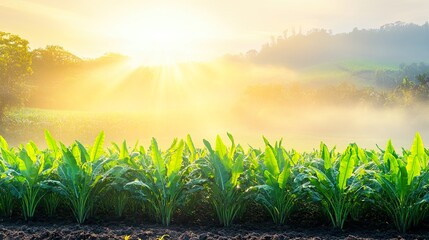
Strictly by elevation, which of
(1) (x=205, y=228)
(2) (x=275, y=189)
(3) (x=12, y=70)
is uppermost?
(3) (x=12, y=70)

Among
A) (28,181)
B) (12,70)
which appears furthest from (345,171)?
(12,70)

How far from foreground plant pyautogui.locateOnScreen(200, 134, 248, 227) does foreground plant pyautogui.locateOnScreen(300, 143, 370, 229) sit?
1.67ft

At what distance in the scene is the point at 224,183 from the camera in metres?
3.59

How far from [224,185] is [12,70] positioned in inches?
1198

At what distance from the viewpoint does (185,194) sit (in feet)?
11.8

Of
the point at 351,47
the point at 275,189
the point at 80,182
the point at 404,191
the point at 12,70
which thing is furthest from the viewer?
the point at 351,47

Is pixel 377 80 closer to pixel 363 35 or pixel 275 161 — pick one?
pixel 363 35

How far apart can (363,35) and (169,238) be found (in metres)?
98.9

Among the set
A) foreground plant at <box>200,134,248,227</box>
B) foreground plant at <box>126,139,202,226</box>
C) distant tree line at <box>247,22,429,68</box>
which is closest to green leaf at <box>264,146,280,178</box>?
foreground plant at <box>200,134,248,227</box>

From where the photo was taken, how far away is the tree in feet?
98.2

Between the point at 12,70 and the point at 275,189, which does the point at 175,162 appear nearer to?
the point at 275,189

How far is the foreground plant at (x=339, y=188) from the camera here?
3.45 meters

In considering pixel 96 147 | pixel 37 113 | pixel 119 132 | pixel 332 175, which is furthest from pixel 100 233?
pixel 37 113

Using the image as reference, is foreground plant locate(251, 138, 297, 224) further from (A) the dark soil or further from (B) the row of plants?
(A) the dark soil
